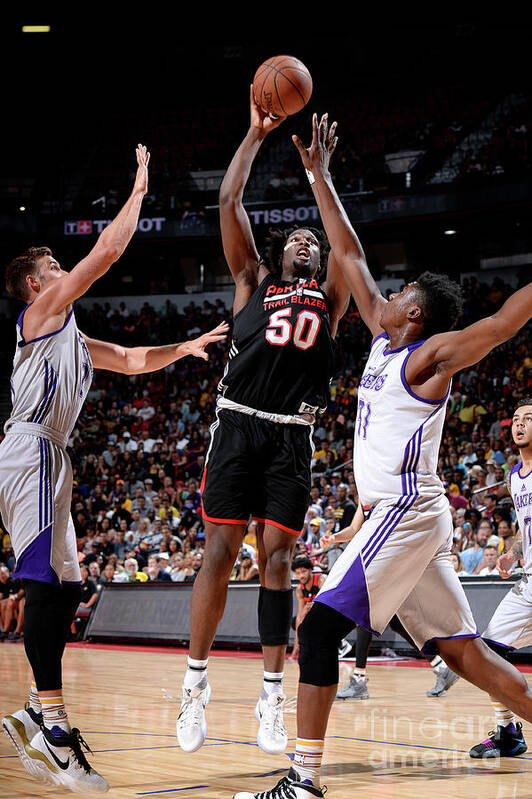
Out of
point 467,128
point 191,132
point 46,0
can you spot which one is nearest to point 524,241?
point 467,128

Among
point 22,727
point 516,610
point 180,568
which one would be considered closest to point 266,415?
point 22,727

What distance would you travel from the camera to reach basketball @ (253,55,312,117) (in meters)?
4.72

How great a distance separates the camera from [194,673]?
423 centimetres

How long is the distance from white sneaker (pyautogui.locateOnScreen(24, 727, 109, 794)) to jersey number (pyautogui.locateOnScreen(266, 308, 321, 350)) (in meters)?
2.05

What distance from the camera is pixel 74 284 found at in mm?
3875

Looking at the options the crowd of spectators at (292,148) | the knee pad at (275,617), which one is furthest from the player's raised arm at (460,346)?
the crowd of spectators at (292,148)

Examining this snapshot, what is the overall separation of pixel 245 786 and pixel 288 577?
0.99 meters

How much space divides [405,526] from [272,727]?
1388 millimetres

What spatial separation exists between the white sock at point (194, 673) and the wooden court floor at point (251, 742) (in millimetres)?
392

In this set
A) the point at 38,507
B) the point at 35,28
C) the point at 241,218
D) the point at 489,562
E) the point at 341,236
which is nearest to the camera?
the point at 38,507

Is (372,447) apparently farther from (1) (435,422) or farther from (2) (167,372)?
(2) (167,372)

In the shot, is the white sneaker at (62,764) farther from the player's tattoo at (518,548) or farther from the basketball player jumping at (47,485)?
the player's tattoo at (518,548)

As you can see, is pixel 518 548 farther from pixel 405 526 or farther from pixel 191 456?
pixel 191 456

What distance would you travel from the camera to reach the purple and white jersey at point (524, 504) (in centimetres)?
559
